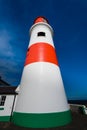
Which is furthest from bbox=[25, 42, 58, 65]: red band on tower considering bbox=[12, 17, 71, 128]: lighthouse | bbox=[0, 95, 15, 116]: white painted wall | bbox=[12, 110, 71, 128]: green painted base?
bbox=[0, 95, 15, 116]: white painted wall

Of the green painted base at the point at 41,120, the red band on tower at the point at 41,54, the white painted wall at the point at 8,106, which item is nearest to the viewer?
the green painted base at the point at 41,120

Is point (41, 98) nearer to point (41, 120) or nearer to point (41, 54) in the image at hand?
point (41, 120)

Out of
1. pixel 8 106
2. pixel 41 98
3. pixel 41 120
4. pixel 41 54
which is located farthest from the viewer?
pixel 8 106

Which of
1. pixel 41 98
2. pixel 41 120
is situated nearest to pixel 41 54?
pixel 41 98

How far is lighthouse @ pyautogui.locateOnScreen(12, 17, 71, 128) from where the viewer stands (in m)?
4.40

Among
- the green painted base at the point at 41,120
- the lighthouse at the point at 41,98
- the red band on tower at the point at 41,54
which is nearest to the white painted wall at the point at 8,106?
the lighthouse at the point at 41,98

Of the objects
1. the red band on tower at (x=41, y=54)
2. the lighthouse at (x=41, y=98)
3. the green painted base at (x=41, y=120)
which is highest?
the red band on tower at (x=41, y=54)

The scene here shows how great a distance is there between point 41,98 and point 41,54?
7.78 ft

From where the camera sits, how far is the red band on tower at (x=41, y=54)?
18.8 feet

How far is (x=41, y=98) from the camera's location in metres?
4.62

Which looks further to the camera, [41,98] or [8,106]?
[8,106]

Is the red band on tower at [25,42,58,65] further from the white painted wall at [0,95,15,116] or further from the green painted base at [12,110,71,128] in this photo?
the white painted wall at [0,95,15,116]

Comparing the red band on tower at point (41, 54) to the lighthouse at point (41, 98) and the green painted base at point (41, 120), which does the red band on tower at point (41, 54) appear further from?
the green painted base at point (41, 120)

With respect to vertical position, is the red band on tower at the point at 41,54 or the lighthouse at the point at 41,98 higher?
the red band on tower at the point at 41,54
